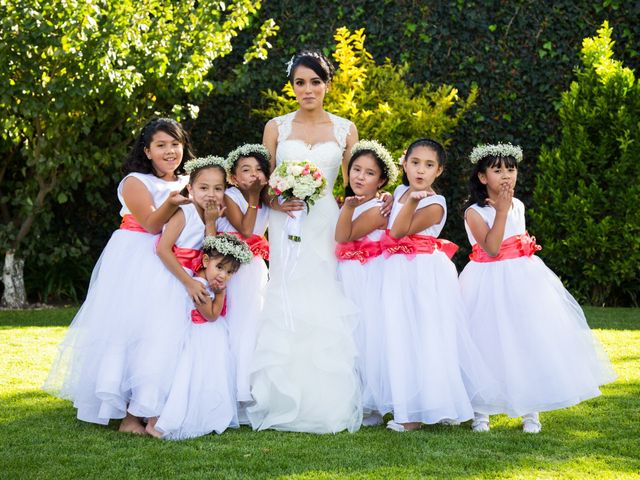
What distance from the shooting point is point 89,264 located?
10352mm

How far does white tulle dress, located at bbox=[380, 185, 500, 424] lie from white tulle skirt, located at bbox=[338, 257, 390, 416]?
0.17 ft

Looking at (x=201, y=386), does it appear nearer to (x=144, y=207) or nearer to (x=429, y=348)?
(x=144, y=207)

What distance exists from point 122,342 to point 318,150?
1634 mm

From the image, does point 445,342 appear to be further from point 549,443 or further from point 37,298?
point 37,298

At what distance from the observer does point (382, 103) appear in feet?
29.8

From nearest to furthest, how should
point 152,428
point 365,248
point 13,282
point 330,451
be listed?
1. point 330,451
2. point 152,428
3. point 365,248
4. point 13,282

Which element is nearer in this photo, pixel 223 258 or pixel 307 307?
pixel 223 258

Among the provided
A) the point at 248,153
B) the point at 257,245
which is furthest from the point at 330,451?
the point at 248,153

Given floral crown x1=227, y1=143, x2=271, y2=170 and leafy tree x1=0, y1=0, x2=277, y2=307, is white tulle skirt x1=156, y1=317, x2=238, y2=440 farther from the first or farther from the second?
leafy tree x1=0, y1=0, x2=277, y2=307

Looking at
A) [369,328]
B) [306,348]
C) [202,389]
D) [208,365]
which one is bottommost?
[202,389]

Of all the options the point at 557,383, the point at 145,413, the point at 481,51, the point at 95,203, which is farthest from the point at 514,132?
the point at 145,413

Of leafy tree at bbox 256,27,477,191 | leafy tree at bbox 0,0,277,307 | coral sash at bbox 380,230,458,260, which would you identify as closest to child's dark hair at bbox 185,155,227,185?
coral sash at bbox 380,230,458,260

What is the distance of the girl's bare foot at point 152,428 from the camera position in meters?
4.61

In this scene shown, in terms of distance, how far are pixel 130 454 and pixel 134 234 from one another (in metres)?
1.33
